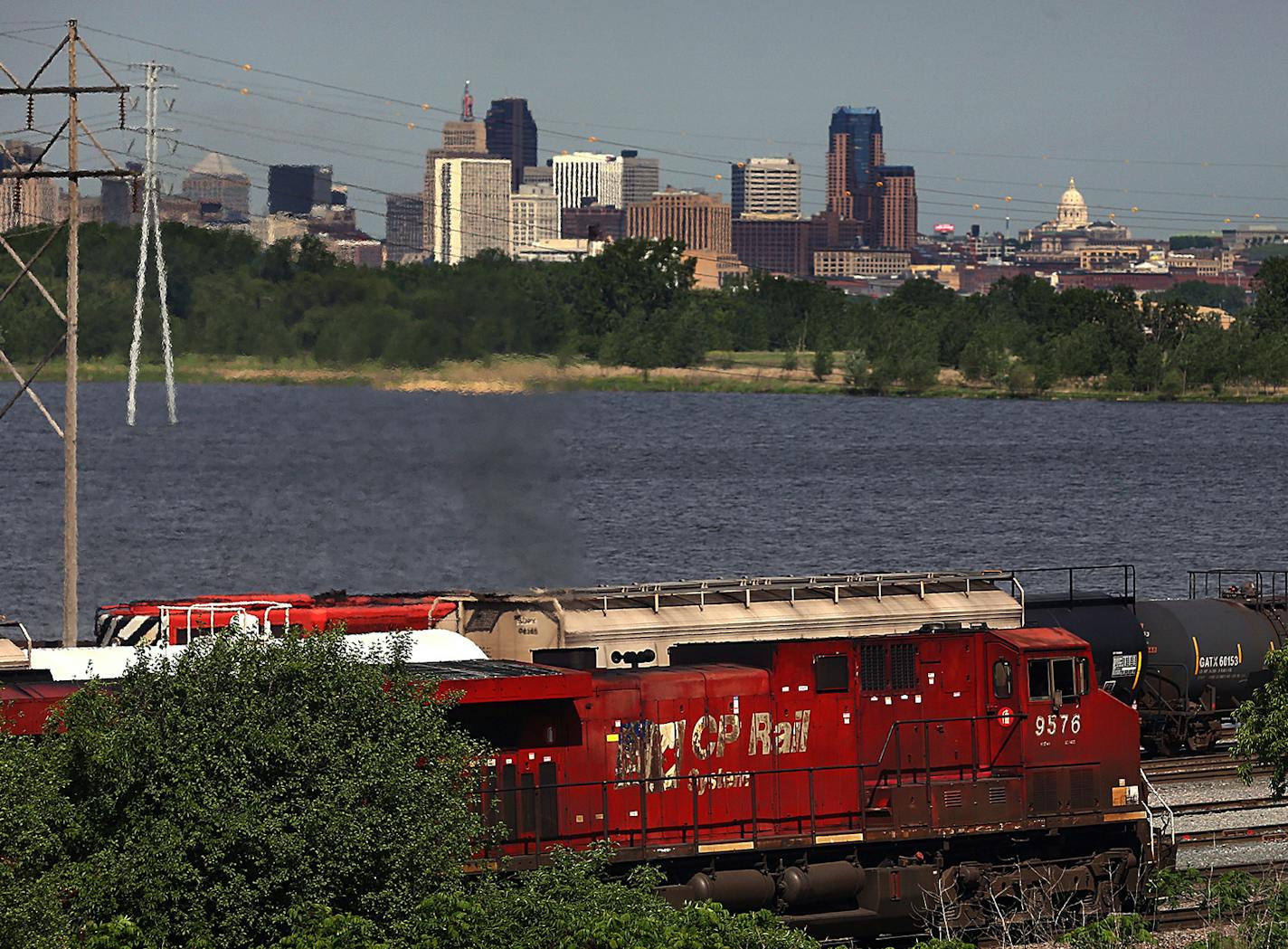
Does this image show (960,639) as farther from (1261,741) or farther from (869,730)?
(1261,741)

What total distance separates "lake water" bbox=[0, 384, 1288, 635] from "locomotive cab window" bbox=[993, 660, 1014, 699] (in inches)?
1524

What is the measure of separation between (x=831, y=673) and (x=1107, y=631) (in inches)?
585

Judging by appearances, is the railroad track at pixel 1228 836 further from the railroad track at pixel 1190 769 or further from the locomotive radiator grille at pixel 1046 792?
the locomotive radiator grille at pixel 1046 792

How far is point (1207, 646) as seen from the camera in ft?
139

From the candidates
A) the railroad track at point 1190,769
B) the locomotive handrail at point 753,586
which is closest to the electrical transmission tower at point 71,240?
the locomotive handrail at point 753,586

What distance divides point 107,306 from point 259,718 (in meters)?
121

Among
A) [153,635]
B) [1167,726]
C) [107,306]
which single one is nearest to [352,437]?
[107,306]

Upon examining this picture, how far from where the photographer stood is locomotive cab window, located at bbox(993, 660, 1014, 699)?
28062mm

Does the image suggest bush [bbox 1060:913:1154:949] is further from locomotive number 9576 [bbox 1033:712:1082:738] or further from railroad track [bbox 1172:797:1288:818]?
railroad track [bbox 1172:797:1288:818]

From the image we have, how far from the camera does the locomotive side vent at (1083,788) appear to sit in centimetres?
2828

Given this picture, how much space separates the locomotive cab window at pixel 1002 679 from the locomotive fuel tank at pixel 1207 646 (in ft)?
48.7

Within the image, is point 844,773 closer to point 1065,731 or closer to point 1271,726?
point 1065,731

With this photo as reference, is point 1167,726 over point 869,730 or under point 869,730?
under

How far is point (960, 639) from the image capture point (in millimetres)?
28078
